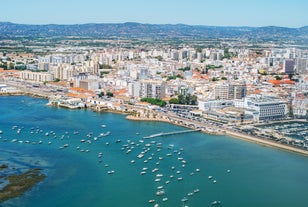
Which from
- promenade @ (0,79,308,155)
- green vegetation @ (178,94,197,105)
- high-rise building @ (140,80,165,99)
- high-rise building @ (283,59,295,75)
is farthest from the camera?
high-rise building @ (283,59,295,75)

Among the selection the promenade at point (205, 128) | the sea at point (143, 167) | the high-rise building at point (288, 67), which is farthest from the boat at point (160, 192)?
the high-rise building at point (288, 67)

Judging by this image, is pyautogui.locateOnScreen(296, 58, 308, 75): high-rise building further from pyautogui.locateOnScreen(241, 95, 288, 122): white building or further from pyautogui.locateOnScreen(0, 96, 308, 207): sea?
pyautogui.locateOnScreen(0, 96, 308, 207): sea

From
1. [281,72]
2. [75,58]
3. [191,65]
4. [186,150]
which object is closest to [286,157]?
[186,150]

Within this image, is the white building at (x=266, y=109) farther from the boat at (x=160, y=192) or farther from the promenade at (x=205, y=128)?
the boat at (x=160, y=192)

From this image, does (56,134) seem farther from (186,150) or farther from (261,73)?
(261,73)

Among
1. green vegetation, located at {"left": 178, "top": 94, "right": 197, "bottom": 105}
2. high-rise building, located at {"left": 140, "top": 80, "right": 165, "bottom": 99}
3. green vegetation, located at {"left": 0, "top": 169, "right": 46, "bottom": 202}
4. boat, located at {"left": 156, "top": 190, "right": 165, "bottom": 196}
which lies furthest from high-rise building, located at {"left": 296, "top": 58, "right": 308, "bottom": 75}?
green vegetation, located at {"left": 0, "top": 169, "right": 46, "bottom": 202}
